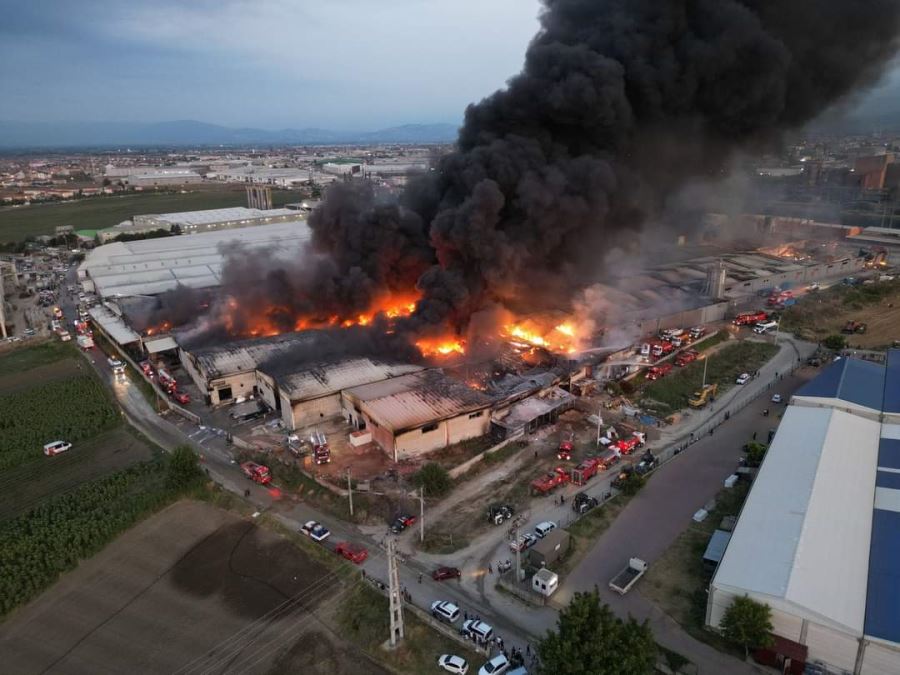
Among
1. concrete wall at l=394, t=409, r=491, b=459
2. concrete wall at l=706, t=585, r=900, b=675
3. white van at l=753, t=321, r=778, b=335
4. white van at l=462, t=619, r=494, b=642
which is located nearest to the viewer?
concrete wall at l=706, t=585, r=900, b=675

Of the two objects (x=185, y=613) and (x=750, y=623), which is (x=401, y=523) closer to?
(x=185, y=613)

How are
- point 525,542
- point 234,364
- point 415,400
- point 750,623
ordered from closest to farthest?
point 750,623
point 525,542
point 415,400
point 234,364

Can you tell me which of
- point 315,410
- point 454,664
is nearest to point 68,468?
point 315,410

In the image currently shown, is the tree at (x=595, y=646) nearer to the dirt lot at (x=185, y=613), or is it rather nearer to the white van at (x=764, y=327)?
the dirt lot at (x=185, y=613)

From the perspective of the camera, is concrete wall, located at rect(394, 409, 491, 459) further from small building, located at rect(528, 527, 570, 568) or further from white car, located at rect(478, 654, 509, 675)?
white car, located at rect(478, 654, 509, 675)

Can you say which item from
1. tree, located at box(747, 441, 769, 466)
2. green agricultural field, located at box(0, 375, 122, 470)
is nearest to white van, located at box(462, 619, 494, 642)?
tree, located at box(747, 441, 769, 466)

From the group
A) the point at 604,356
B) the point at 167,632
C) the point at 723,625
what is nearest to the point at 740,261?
the point at 604,356
